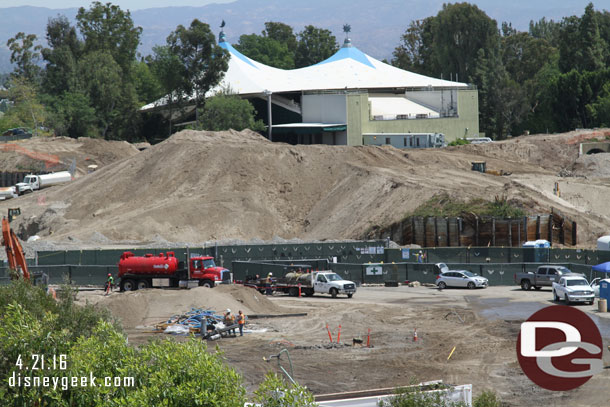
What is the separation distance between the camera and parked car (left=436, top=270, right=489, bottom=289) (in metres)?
45.9

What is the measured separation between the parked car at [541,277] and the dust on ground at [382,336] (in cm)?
61

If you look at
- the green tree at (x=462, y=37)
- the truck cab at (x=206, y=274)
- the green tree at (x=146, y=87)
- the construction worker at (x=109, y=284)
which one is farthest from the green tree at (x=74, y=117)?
the truck cab at (x=206, y=274)

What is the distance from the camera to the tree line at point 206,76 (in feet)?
347

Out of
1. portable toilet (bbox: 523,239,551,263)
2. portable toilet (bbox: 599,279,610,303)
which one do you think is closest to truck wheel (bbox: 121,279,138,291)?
portable toilet (bbox: 523,239,551,263)

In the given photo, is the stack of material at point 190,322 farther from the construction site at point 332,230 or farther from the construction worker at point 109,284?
the construction worker at point 109,284

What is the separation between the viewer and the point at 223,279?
43625 millimetres

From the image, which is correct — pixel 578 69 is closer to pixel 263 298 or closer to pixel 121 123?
pixel 121 123

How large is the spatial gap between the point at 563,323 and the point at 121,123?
97.6 meters

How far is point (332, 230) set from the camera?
207ft

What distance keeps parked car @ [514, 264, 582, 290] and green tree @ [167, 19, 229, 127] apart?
66506 millimetres

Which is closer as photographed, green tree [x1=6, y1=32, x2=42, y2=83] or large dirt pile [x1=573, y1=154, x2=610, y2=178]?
large dirt pile [x1=573, y1=154, x2=610, y2=178]

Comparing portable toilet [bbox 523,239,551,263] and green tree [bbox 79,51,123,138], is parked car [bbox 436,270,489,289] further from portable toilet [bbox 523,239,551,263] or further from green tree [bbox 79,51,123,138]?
green tree [bbox 79,51,123,138]

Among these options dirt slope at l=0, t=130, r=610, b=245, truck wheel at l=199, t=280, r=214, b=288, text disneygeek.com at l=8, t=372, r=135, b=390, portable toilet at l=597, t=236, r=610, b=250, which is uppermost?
dirt slope at l=0, t=130, r=610, b=245

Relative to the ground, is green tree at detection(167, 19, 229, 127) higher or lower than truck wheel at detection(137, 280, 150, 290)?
higher
